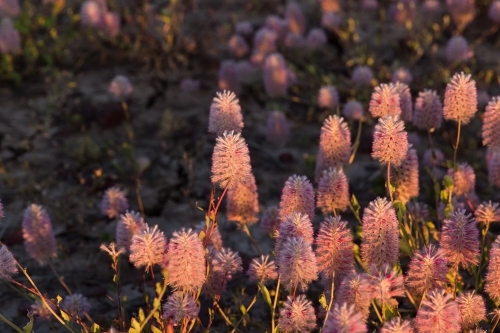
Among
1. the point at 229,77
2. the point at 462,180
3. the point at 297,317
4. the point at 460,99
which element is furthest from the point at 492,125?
the point at 229,77

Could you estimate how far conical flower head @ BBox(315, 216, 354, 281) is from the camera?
7.27ft

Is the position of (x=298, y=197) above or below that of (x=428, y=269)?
above

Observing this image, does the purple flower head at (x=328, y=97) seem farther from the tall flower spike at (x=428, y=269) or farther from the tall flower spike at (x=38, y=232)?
the tall flower spike at (x=428, y=269)

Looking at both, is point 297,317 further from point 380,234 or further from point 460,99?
point 460,99

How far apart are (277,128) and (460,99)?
1.89 meters

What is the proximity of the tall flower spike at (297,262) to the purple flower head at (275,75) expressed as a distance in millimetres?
2560

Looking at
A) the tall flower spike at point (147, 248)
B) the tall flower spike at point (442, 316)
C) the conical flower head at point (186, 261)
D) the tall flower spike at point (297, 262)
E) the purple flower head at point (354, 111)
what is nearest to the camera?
the tall flower spike at point (442, 316)

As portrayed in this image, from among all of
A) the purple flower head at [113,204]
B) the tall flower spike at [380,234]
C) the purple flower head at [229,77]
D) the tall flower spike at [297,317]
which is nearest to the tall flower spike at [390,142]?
the tall flower spike at [380,234]

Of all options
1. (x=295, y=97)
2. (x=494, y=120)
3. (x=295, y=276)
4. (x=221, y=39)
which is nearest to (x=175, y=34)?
(x=221, y=39)

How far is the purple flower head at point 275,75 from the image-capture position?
4.52 m

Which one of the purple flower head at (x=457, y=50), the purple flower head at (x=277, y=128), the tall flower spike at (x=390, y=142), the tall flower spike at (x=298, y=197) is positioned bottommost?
the tall flower spike at (x=298, y=197)

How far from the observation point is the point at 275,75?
453 centimetres

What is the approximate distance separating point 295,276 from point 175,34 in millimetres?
3888

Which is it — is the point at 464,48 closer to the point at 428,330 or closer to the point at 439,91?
the point at 439,91
